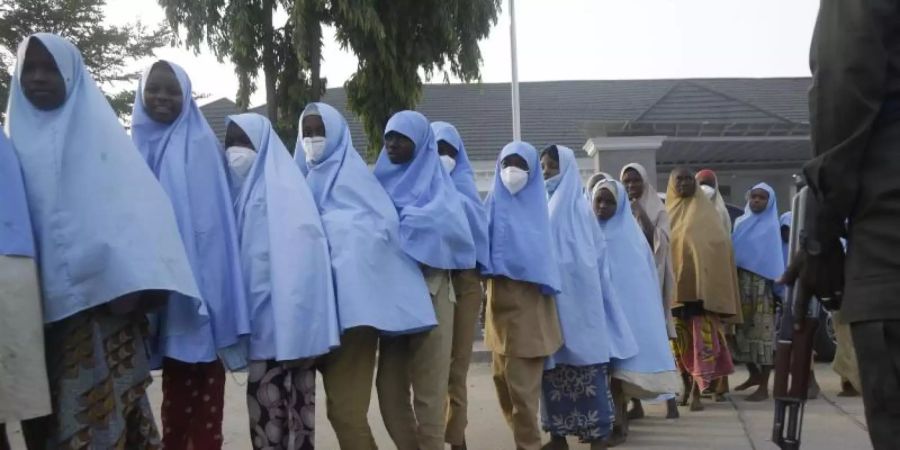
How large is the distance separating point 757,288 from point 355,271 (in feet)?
17.7

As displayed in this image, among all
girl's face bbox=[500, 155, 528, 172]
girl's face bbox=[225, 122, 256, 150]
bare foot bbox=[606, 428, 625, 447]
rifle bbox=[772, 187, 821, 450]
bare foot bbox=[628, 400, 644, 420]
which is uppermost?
girl's face bbox=[225, 122, 256, 150]

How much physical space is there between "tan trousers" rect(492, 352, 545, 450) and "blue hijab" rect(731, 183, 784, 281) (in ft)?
12.7

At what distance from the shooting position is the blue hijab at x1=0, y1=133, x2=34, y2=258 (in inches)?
120

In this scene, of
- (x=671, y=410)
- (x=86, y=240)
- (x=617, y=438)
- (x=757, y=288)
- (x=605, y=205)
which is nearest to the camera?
(x=86, y=240)

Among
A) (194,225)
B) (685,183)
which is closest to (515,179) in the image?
(194,225)

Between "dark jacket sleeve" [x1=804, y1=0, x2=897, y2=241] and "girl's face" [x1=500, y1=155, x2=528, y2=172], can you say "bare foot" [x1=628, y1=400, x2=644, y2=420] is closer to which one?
"girl's face" [x1=500, y1=155, x2=528, y2=172]

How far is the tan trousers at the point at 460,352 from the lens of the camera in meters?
5.52

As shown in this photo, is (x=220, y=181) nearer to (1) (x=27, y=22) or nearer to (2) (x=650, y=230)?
(2) (x=650, y=230)

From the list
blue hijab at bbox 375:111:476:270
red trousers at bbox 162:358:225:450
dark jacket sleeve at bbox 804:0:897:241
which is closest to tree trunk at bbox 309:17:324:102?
blue hijab at bbox 375:111:476:270

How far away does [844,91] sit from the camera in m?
2.40

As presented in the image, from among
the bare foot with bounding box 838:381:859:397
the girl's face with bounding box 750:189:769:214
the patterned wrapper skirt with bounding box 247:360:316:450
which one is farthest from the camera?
the girl's face with bounding box 750:189:769:214

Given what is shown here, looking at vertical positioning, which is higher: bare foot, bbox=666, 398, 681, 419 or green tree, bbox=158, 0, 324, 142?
green tree, bbox=158, 0, 324, 142

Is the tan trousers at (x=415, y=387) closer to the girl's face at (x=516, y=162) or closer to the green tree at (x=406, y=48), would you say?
the girl's face at (x=516, y=162)

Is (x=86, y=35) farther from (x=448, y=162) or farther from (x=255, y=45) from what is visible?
(x=448, y=162)
